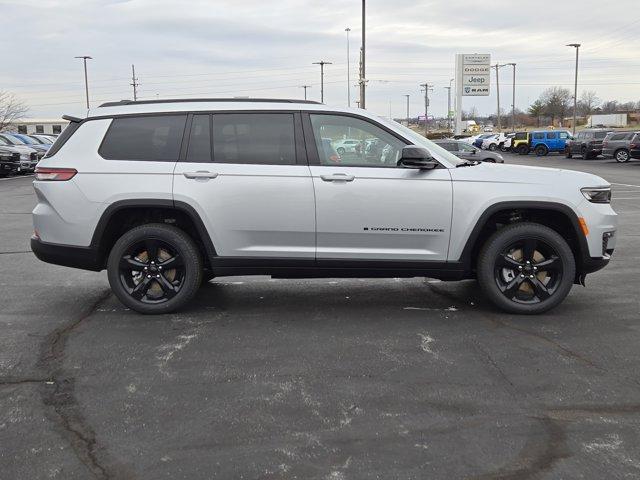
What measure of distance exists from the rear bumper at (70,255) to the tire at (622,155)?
1402 inches

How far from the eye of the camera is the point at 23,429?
355 centimetres

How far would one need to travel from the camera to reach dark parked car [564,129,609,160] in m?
40.3

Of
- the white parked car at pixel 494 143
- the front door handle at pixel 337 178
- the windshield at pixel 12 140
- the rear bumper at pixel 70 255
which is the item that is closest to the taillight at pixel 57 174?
the rear bumper at pixel 70 255

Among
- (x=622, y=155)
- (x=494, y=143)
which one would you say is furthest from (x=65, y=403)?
(x=494, y=143)

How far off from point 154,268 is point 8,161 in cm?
2318

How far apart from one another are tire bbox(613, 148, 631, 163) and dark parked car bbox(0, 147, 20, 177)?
100.0 ft

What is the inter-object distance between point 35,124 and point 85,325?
11249 centimetres

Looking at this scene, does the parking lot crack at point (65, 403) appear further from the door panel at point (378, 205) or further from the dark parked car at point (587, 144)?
the dark parked car at point (587, 144)

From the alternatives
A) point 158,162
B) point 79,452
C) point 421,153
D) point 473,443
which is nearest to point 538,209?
point 421,153

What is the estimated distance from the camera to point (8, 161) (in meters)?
25.8

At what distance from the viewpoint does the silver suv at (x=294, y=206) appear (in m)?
5.46

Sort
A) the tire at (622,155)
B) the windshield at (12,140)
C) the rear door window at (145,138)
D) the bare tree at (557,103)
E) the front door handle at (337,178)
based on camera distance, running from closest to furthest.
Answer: the front door handle at (337,178), the rear door window at (145,138), the windshield at (12,140), the tire at (622,155), the bare tree at (557,103)

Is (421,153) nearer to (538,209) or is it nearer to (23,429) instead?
(538,209)

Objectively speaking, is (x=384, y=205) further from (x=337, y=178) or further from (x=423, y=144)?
(x=423, y=144)
